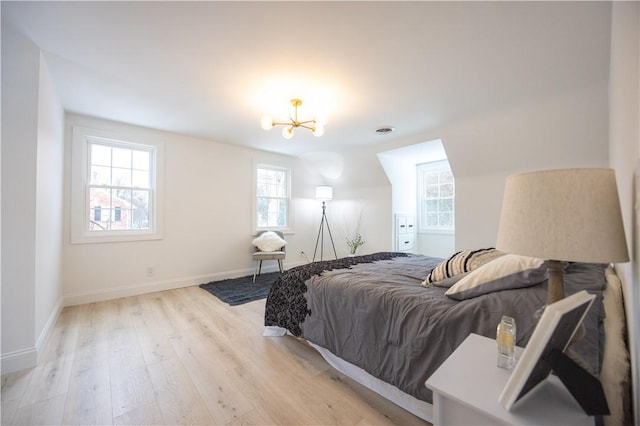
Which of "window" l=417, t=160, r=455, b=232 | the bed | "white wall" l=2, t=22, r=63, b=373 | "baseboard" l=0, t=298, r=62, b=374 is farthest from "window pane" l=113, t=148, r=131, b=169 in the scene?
"window" l=417, t=160, r=455, b=232

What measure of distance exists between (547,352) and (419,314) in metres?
0.77

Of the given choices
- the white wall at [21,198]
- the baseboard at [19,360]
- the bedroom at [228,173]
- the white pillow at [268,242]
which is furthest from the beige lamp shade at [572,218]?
the white pillow at [268,242]

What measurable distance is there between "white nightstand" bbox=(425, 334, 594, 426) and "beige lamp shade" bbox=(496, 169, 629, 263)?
0.41 meters

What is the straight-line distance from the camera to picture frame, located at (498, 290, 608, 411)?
0.70 meters

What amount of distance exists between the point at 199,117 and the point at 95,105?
107 cm

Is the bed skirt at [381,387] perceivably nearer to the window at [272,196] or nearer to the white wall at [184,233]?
the white wall at [184,233]

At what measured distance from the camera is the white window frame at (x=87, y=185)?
3.29 metres

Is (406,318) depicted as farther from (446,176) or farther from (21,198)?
(446,176)

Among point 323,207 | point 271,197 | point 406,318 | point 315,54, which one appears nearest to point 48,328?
point 406,318

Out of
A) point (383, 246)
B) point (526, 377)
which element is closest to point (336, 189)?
point (383, 246)

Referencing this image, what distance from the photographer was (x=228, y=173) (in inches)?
180

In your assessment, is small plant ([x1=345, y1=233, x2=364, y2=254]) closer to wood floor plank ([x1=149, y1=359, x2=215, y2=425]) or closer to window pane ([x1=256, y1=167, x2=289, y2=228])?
window pane ([x1=256, y1=167, x2=289, y2=228])

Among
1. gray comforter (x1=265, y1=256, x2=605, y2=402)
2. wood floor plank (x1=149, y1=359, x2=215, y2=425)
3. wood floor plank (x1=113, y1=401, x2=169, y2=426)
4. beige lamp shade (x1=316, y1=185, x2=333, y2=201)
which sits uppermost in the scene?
beige lamp shade (x1=316, y1=185, x2=333, y2=201)

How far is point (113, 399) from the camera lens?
1634mm
